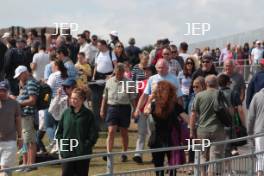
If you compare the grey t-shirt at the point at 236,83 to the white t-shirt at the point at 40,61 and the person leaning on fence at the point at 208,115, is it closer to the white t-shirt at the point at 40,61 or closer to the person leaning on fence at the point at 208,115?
the person leaning on fence at the point at 208,115

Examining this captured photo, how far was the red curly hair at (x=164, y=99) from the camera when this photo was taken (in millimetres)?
12820

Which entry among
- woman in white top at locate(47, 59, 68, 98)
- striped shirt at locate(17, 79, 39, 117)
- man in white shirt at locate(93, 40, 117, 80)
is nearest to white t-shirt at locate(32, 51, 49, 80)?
man in white shirt at locate(93, 40, 117, 80)

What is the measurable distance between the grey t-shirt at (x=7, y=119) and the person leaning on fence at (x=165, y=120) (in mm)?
1956

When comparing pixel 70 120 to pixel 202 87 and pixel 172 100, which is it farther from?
pixel 202 87

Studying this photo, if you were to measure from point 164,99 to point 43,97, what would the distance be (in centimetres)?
271

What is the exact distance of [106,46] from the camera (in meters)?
19.1

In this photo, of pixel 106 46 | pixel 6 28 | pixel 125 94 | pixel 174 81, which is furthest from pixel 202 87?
pixel 6 28

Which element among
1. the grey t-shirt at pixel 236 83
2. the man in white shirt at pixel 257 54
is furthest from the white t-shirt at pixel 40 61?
the man in white shirt at pixel 257 54

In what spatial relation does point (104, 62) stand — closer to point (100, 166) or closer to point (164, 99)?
point (100, 166)

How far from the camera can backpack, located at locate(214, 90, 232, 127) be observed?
13094mm

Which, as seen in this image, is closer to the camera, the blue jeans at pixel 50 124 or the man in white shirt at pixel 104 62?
the blue jeans at pixel 50 124

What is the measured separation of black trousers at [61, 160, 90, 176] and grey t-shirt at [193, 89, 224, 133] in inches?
83.0

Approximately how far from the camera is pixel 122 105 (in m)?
15.3

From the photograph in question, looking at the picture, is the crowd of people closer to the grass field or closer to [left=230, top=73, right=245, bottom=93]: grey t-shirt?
[left=230, top=73, right=245, bottom=93]: grey t-shirt
